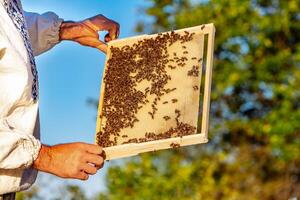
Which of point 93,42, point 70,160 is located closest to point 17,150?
point 70,160

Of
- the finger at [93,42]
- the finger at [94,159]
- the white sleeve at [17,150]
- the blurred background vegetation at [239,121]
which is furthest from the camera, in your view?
the blurred background vegetation at [239,121]

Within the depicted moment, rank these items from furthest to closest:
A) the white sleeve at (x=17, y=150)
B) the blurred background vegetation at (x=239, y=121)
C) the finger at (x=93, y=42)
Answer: the blurred background vegetation at (x=239, y=121) → the finger at (x=93, y=42) → the white sleeve at (x=17, y=150)

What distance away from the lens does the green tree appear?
7.23 meters

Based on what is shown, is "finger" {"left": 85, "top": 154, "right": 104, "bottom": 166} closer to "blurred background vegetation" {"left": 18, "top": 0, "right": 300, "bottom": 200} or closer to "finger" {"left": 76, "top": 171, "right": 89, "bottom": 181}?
"finger" {"left": 76, "top": 171, "right": 89, "bottom": 181}

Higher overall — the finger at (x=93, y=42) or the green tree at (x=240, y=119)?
the green tree at (x=240, y=119)

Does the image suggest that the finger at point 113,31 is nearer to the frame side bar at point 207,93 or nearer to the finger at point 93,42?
the finger at point 93,42

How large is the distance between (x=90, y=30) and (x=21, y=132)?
0.77 metres

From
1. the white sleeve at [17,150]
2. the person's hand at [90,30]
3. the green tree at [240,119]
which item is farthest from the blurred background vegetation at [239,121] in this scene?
the white sleeve at [17,150]

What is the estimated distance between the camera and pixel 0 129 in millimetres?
2172

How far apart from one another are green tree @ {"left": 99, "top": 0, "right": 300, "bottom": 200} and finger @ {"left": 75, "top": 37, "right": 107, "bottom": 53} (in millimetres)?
4286

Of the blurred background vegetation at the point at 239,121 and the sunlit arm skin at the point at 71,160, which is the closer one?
the sunlit arm skin at the point at 71,160

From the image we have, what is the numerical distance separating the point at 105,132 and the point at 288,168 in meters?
5.62

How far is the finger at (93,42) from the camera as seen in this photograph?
283 cm

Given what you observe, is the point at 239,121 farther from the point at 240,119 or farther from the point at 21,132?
the point at 21,132
